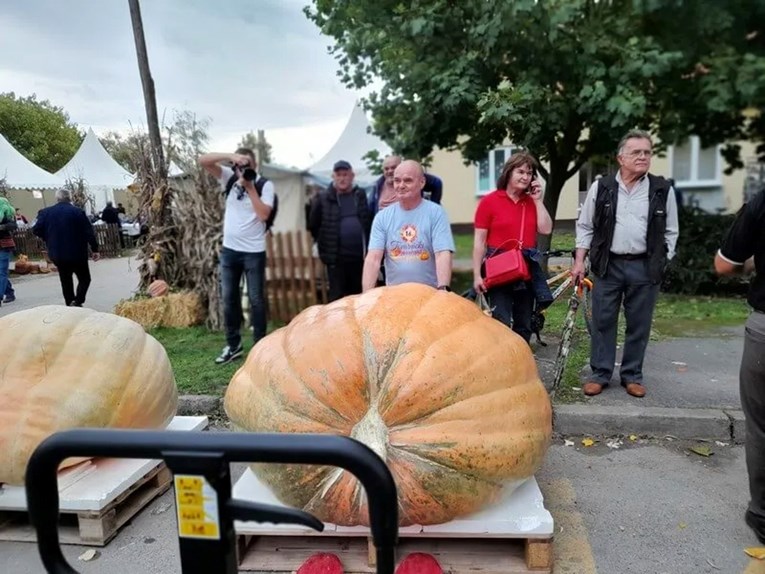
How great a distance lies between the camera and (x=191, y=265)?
267 inches

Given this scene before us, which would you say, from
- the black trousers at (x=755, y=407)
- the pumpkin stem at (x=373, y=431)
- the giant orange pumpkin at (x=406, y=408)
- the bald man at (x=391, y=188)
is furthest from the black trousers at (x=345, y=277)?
the black trousers at (x=755, y=407)

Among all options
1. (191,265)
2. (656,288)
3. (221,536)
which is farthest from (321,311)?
(191,265)

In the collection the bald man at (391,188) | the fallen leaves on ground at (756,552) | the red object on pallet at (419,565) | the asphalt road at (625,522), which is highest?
the bald man at (391,188)

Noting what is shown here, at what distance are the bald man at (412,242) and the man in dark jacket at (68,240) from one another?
1937mm

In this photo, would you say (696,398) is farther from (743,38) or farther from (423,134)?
(423,134)

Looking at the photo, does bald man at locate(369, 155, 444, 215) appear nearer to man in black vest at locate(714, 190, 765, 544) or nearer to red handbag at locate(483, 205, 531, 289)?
red handbag at locate(483, 205, 531, 289)

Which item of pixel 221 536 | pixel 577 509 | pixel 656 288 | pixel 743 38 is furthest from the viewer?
pixel 743 38

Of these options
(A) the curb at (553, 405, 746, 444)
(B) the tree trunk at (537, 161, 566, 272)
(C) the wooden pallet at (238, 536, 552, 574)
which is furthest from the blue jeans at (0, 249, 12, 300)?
(B) the tree trunk at (537, 161, 566, 272)

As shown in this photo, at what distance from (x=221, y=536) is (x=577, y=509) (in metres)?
2.28

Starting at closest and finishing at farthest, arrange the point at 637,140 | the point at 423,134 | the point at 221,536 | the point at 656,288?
1. the point at 221,536
2. the point at 637,140
3. the point at 656,288
4. the point at 423,134

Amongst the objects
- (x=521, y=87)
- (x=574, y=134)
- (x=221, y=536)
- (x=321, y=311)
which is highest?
(x=521, y=87)

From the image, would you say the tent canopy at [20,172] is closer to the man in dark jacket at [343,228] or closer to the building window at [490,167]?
the man in dark jacket at [343,228]

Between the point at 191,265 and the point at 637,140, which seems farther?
the point at 191,265

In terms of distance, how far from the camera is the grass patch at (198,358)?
14.8ft
